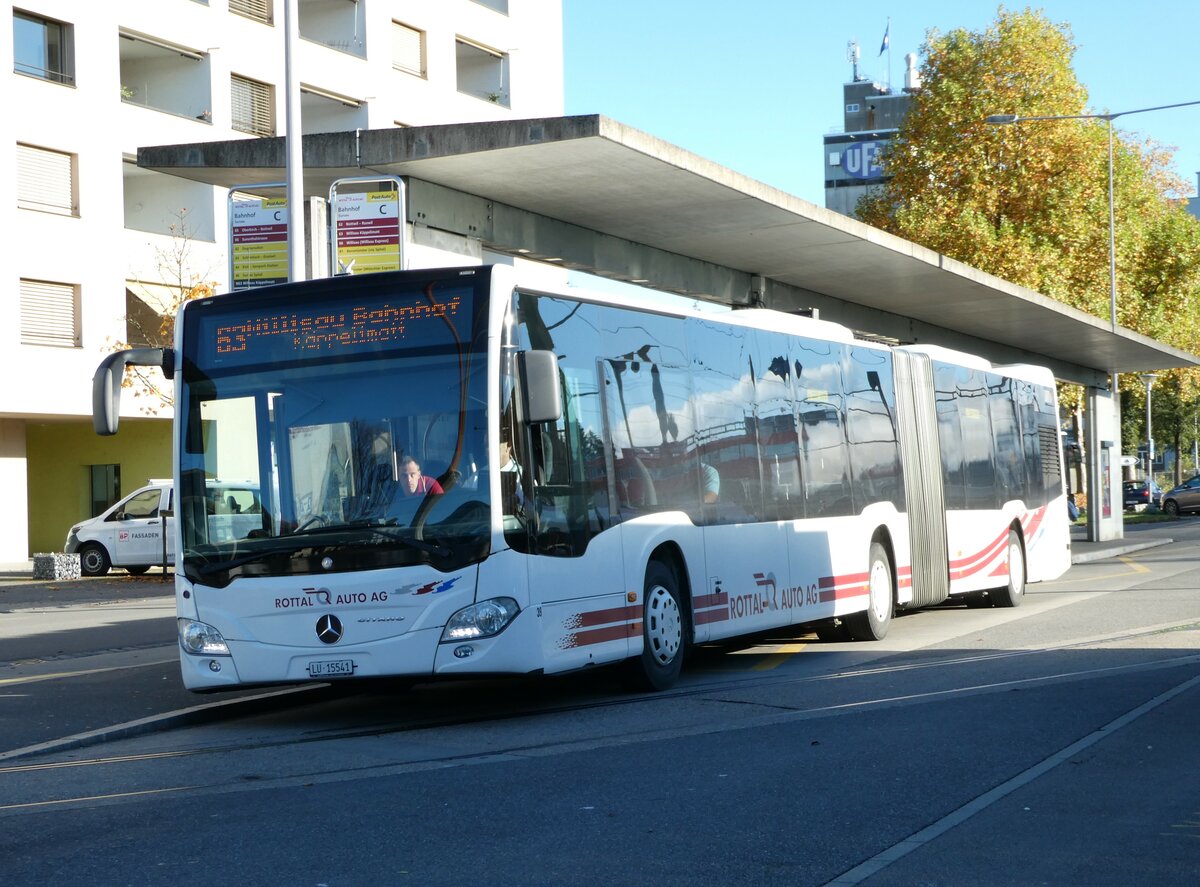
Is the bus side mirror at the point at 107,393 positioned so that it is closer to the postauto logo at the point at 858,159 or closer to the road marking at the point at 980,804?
the road marking at the point at 980,804

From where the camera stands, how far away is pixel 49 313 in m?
38.0

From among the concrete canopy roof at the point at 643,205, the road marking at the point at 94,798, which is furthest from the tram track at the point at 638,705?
the concrete canopy roof at the point at 643,205

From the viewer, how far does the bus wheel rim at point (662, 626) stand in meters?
11.7

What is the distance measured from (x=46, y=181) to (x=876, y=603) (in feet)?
94.0

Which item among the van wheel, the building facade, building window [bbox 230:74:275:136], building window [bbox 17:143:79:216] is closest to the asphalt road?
the van wheel

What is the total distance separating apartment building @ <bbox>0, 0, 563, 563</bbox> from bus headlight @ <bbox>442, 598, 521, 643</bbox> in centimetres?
2640

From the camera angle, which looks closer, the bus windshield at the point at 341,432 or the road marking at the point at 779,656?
the bus windshield at the point at 341,432

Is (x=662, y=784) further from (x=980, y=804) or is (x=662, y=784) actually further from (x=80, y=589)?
(x=80, y=589)

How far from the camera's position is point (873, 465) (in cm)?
1650

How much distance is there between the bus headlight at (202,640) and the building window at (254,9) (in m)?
35.7

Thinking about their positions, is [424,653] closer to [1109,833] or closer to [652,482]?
[652,482]

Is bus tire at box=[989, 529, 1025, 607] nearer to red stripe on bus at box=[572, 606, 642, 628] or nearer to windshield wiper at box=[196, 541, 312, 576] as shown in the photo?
red stripe on bus at box=[572, 606, 642, 628]

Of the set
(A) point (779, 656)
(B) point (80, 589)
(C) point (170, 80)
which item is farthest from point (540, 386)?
(C) point (170, 80)

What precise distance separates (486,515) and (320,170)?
895 centimetres
